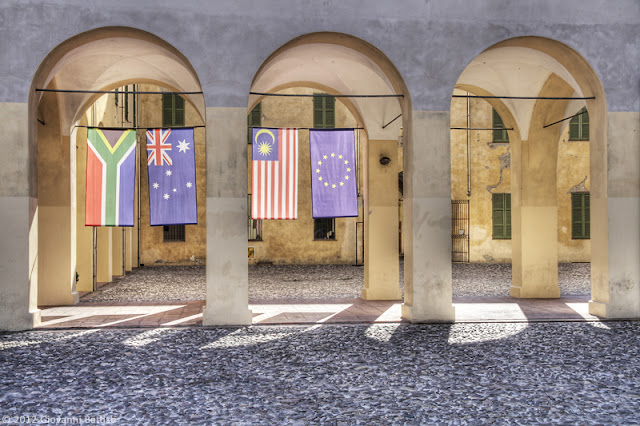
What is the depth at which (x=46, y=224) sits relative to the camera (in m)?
10.4

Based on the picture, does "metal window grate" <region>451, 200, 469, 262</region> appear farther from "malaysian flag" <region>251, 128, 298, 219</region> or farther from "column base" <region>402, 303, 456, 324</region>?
"malaysian flag" <region>251, 128, 298, 219</region>

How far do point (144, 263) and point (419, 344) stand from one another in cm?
1473

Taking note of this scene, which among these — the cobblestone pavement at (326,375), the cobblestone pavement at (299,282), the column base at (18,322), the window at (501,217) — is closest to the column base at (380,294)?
the cobblestone pavement at (299,282)

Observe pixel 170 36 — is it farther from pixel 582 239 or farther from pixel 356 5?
pixel 582 239

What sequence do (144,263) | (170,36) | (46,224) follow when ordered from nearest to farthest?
1. (170,36)
2. (46,224)
3. (144,263)

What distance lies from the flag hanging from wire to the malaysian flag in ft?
7.08

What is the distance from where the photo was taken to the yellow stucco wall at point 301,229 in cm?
2034

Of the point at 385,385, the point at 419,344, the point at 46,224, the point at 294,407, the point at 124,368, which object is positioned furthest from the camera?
the point at 46,224

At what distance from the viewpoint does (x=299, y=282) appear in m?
15.1

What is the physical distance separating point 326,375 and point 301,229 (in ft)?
48.1

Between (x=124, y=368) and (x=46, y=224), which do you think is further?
(x=46, y=224)

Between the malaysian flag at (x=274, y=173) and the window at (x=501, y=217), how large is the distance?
510 inches

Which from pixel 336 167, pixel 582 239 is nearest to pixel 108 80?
pixel 336 167

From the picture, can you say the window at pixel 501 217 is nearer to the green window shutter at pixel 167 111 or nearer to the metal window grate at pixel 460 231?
the metal window grate at pixel 460 231
